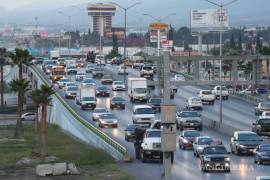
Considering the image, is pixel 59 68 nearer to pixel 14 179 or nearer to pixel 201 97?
pixel 201 97

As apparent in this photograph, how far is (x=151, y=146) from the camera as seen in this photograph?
52.2m

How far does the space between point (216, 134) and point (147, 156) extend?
2036cm

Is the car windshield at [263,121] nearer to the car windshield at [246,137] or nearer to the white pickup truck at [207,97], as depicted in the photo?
the car windshield at [246,137]

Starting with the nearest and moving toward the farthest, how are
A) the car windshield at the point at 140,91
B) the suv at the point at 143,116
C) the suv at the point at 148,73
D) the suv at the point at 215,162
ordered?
the suv at the point at 215,162 < the suv at the point at 143,116 < the car windshield at the point at 140,91 < the suv at the point at 148,73

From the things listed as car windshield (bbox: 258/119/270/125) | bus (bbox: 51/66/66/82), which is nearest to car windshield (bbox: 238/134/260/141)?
car windshield (bbox: 258/119/270/125)

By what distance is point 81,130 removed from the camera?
75.9m

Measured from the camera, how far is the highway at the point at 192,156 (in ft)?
155

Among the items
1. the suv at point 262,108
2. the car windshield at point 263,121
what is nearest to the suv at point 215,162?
the car windshield at point 263,121

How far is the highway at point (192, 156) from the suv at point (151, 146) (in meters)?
0.49

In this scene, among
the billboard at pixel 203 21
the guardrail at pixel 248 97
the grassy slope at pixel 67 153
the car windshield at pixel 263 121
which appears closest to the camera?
the grassy slope at pixel 67 153

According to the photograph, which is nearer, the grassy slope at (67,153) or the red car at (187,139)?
the grassy slope at (67,153)

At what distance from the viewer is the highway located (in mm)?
47125

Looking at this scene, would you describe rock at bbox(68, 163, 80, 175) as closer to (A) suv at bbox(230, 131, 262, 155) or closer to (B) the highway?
(B) the highway

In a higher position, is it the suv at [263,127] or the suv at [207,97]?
the suv at [263,127]
